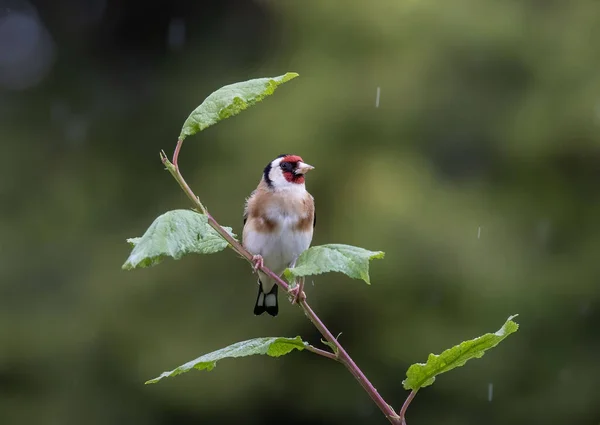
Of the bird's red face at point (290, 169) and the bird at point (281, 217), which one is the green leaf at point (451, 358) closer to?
the bird at point (281, 217)

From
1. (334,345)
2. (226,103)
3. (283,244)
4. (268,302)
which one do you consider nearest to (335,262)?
(334,345)

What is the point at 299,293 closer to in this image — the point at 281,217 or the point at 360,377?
the point at 360,377

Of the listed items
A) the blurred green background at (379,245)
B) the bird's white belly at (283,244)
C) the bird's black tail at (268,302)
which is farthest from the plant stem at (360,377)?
the blurred green background at (379,245)

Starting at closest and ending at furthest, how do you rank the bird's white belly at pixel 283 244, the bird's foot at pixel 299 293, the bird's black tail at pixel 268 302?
1. the bird's foot at pixel 299 293
2. the bird's white belly at pixel 283 244
3. the bird's black tail at pixel 268 302

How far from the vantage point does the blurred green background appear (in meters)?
5.41

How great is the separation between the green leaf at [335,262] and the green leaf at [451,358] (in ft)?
0.46

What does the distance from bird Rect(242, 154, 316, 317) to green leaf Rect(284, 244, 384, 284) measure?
138 cm

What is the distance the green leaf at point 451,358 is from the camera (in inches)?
44.3

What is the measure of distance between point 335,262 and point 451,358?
0.65 feet

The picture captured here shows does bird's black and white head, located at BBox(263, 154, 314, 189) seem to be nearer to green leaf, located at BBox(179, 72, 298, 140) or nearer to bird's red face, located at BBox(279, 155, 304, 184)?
bird's red face, located at BBox(279, 155, 304, 184)

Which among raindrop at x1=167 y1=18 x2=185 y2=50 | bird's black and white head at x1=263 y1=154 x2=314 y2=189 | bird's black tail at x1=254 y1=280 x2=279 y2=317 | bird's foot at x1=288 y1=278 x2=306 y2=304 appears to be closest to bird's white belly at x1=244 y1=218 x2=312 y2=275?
bird's black and white head at x1=263 y1=154 x2=314 y2=189

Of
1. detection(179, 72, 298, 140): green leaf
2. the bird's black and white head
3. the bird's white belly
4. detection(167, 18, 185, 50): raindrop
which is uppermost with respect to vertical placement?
detection(179, 72, 298, 140): green leaf

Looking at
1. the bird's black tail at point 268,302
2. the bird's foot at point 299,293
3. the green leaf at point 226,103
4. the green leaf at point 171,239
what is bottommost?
the bird's black tail at point 268,302

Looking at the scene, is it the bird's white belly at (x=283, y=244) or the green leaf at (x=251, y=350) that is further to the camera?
the bird's white belly at (x=283, y=244)
